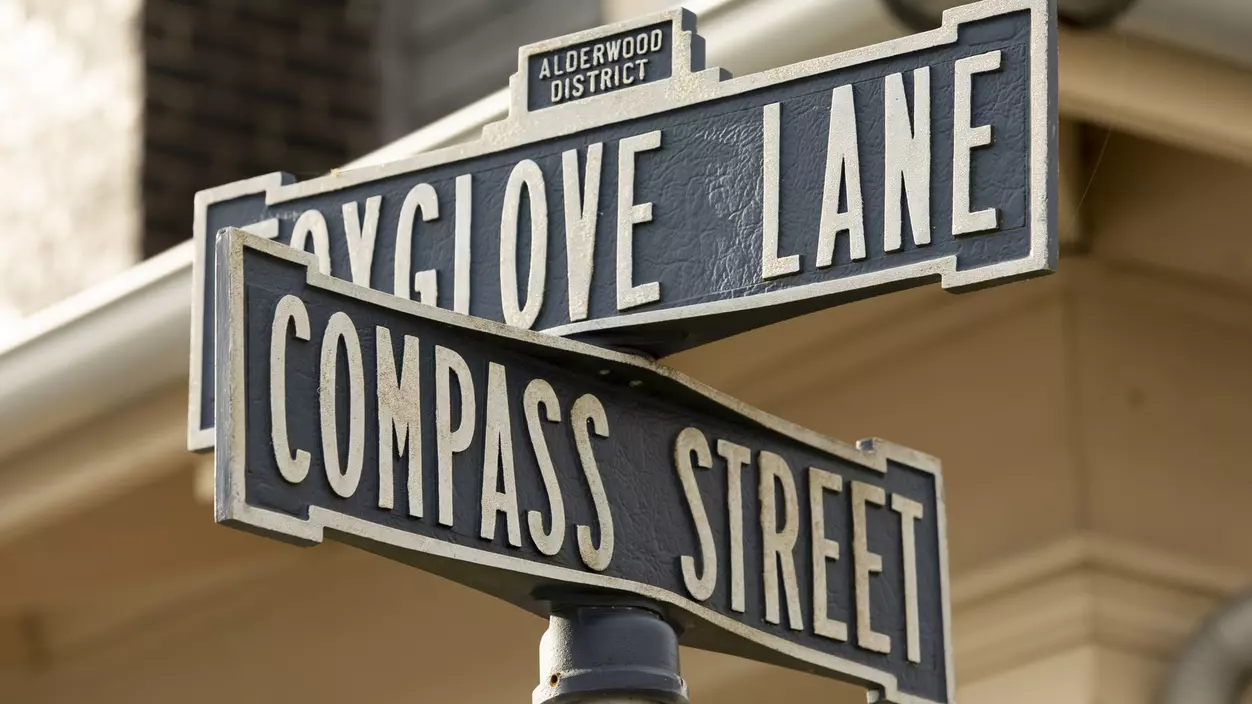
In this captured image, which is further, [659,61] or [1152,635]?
[1152,635]

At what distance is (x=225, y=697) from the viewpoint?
4383 millimetres

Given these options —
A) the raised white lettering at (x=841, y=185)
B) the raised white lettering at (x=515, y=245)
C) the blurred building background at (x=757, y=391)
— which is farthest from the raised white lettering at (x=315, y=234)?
the blurred building background at (x=757, y=391)

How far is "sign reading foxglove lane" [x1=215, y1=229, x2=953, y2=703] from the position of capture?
1.80m

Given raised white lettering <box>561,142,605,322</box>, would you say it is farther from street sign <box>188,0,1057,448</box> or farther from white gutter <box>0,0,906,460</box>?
white gutter <box>0,0,906,460</box>

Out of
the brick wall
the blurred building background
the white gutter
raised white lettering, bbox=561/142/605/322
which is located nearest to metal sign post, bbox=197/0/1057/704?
raised white lettering, bbox=561/142/605/322

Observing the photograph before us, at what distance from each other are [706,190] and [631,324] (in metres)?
0.13

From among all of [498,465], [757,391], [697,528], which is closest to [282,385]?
[498,465]

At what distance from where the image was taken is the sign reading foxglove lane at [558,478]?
1.80 meters

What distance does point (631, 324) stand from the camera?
198 centimetres

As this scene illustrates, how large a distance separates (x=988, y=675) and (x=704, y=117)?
5.16 feet

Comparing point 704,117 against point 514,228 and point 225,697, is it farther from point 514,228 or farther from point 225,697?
point 225,697

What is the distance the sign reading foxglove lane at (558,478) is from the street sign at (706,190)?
0.10m

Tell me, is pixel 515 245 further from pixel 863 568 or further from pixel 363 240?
pixel 863 568

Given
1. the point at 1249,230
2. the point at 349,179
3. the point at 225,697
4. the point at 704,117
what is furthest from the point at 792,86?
the point at 225,697
